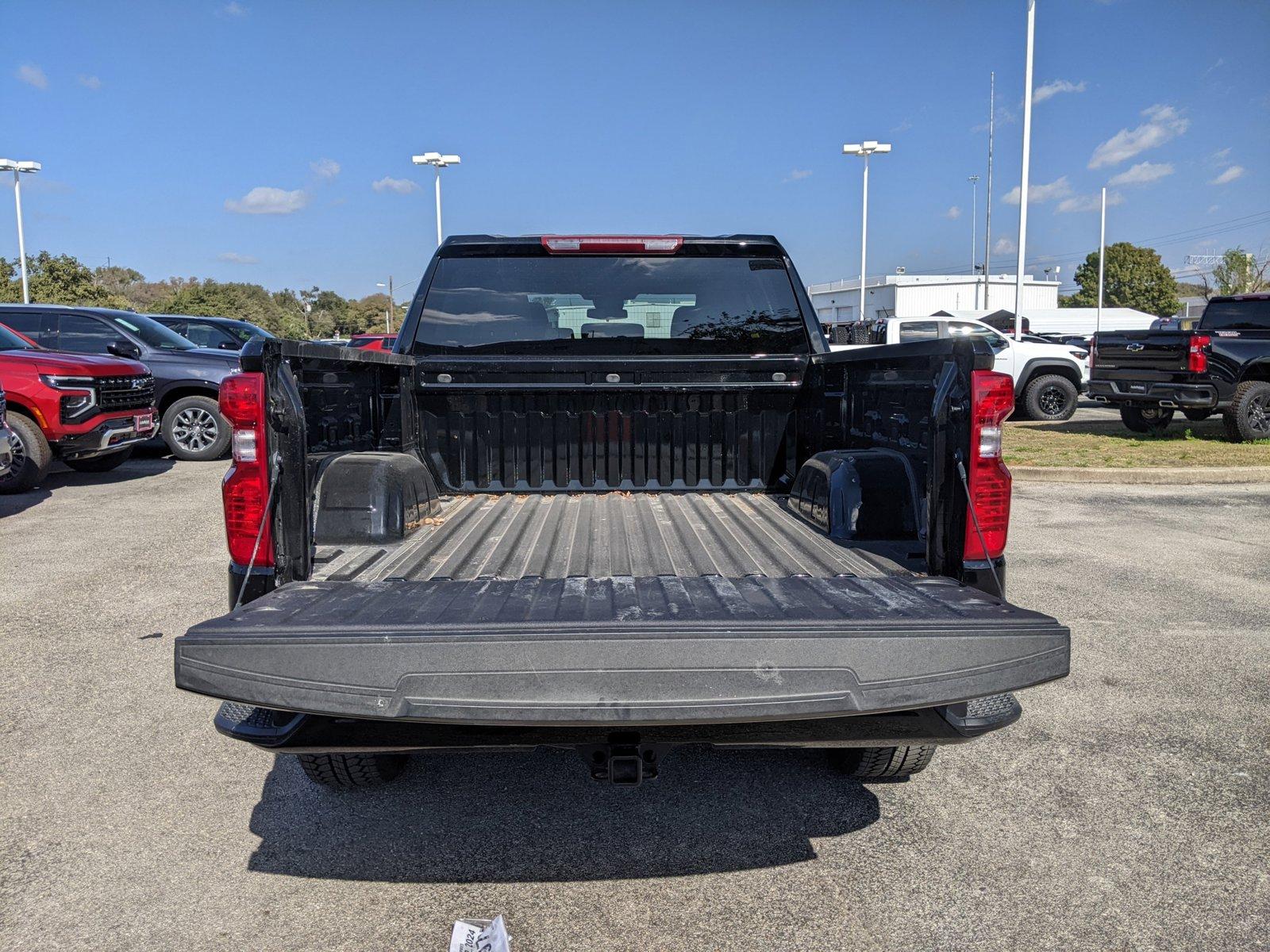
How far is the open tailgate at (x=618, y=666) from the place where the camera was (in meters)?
2.16

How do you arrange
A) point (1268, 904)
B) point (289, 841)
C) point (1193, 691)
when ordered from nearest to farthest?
point (1268, 904)
point (289, 841)
point (1193, 691)

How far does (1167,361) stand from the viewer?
43.4ft

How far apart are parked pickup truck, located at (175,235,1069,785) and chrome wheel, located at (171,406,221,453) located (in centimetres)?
901

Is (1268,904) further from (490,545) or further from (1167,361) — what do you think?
(1167,361)

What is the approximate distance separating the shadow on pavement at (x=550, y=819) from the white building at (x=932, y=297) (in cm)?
6487

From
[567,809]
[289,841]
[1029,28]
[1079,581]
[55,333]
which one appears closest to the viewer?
[289,841]

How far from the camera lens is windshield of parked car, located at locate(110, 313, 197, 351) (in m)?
12.3

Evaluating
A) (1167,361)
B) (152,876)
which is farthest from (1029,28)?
(152,876)

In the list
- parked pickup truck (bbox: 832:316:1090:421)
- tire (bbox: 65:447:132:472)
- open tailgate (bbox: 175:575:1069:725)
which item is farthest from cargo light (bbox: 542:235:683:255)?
parked pickup truck (bbox: 832:316:1090:421)

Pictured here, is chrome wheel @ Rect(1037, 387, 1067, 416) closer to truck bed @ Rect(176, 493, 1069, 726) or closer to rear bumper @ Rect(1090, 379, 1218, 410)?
rear bumper @ Rect(1090, 379, 1218, 410)

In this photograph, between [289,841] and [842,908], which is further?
[289,841]

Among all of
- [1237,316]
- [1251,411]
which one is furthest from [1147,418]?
[1237,316]

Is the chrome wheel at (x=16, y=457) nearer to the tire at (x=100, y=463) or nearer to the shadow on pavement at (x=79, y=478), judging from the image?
the shadow on pavement at (x=79, y=478)

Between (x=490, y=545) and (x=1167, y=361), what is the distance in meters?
12.7
